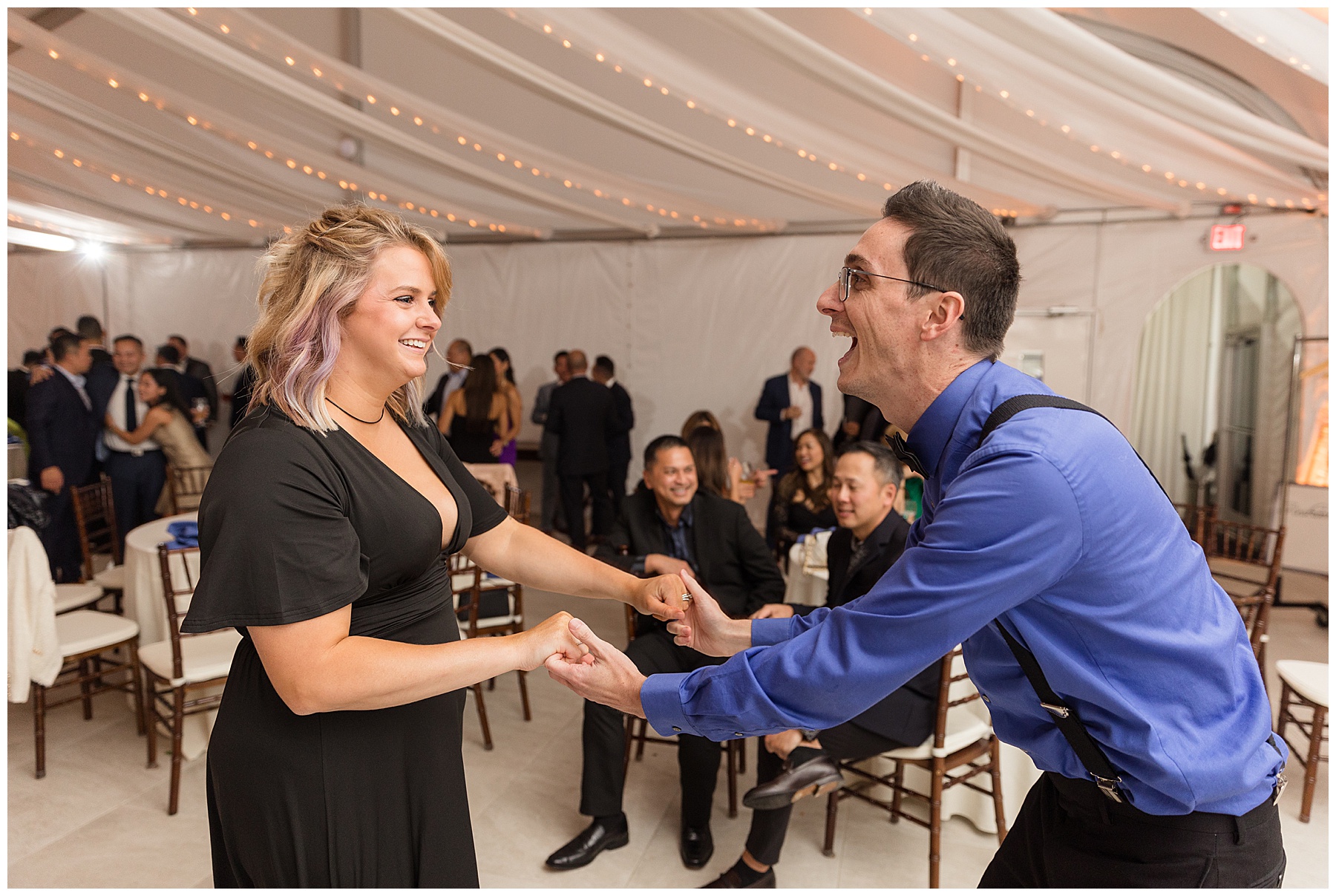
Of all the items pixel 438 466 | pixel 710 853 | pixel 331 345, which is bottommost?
pixel 710 853

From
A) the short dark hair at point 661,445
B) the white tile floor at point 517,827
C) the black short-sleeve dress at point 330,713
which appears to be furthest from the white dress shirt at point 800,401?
the black short-sleeve dress at point 330,713

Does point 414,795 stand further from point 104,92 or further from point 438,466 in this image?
point 104,92

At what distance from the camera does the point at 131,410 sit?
591 centimetres

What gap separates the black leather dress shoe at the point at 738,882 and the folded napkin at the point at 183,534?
7.89 feet

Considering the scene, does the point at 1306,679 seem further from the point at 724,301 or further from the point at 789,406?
the point at 724,301

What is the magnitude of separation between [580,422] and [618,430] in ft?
2.15

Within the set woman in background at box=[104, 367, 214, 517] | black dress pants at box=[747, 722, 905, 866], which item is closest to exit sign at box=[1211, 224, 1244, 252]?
black dress pants at box=[747, 722, 905, 866]

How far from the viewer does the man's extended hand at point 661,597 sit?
1.83m

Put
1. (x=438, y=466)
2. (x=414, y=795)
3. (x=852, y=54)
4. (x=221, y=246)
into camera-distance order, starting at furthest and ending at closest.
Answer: (x=221, y=246) → (x=852, y=54) → (x=438, y=466) → (x=414, y=795)

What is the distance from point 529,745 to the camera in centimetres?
369

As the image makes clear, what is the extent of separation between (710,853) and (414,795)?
1.63m

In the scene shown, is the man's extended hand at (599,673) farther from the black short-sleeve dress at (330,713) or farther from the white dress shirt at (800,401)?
the white dress shirt at (800,401)

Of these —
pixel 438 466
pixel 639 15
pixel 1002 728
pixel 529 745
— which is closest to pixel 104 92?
pixel 639 15

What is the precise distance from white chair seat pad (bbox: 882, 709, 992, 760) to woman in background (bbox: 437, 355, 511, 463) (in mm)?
4746
